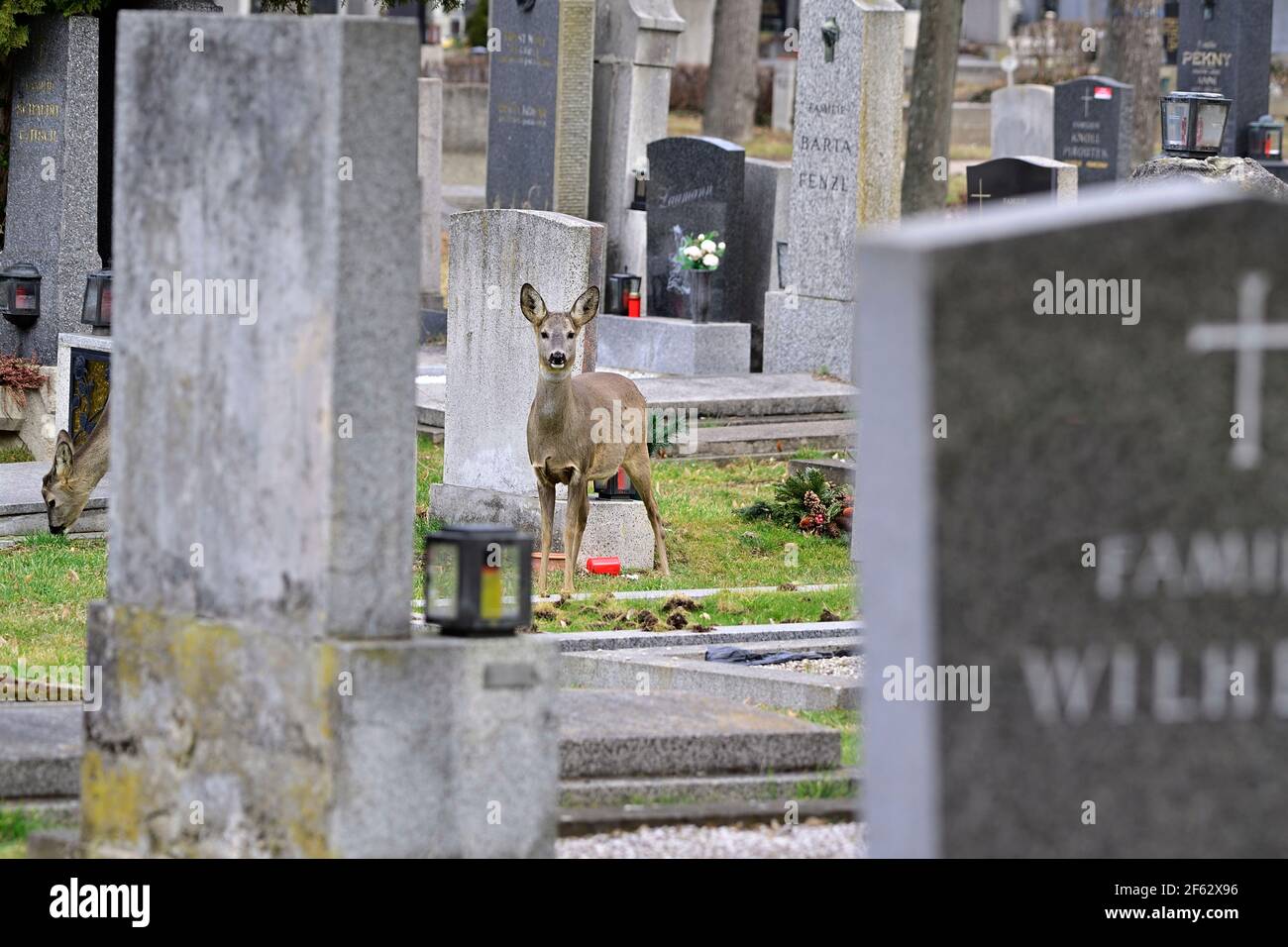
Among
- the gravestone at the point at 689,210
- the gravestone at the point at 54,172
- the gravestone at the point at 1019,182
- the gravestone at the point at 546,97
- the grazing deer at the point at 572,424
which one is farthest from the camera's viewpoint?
the gravestone at the point at 546,97

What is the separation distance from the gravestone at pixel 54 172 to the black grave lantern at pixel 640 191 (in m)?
5.87

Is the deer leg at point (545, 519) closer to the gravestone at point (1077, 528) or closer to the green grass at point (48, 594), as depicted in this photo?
the green grass at point (48, 594)

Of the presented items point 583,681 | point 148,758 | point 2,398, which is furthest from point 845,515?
point 148,758

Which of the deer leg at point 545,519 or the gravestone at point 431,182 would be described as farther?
the gravestone at point 431,182

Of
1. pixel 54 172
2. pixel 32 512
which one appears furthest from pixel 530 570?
pixel 54 172

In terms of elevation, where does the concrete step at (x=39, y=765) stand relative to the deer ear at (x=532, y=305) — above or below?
below

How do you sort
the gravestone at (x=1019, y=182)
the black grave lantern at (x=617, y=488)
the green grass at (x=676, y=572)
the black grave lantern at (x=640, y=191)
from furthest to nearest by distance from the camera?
1. the black grave lantern at (x=640, y=191)
2. the gravestone at (x=1019, y=182)
3. the black grave lantern at (x=617, y=488)
4. the green grass at (x=676, y=572)

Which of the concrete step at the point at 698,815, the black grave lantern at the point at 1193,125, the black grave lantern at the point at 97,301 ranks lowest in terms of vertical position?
the concrete step at the point at 698,815

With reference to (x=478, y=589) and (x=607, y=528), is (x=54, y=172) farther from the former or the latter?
(x=478, y=589)

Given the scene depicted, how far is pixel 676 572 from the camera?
12141 mm

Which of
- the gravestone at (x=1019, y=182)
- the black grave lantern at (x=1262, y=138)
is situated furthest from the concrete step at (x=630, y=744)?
the black grave lantern at (x=1262, y=138)

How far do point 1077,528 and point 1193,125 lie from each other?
9247mm

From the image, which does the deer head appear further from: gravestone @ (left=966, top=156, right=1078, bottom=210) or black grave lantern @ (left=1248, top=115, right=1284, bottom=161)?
black grave lantern @ (left=1248, top=115, right=1284, bottom=161)

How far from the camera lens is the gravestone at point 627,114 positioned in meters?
19.8
